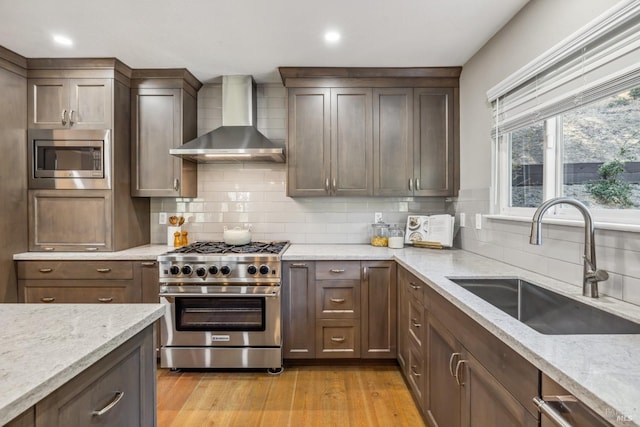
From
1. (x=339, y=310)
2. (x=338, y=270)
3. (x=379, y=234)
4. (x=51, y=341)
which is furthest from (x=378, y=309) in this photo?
(x=51, y=341)

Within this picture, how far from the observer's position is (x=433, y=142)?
10.0 feet

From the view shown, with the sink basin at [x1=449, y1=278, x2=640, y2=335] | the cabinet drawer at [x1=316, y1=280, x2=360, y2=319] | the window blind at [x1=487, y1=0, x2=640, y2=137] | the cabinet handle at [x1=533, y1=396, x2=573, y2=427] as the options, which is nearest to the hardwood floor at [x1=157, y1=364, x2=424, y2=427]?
the cabinet drawer at [x1=316, y1=280, x2=360, y2=319]

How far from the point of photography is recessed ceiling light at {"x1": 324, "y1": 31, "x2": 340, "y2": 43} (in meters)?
2.37

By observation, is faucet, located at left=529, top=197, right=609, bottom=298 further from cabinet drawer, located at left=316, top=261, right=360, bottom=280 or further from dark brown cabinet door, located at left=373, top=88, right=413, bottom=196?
dark brown cabinet door, located at left=373, top=88, right=413, bottom=196

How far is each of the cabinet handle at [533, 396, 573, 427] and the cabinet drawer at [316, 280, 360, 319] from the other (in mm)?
1832

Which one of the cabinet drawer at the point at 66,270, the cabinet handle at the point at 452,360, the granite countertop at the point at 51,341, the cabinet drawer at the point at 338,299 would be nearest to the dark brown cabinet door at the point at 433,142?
the cabinet drawer at the point at 338,299

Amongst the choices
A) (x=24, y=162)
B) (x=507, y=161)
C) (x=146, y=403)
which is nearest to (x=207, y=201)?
(x=24, y=162)

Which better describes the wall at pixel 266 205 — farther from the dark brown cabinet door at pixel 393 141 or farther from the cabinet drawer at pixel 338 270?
the cabinet drawer at pixel 338 270

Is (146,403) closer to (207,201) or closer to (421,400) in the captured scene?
(421,400)

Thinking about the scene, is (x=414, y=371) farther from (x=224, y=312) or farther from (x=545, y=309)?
(x=224, y=312)

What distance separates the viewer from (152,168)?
3037mm

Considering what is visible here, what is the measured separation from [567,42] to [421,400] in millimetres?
2062

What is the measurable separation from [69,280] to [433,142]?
3237mm

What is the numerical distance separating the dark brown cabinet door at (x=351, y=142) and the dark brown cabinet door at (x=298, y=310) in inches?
31.2
